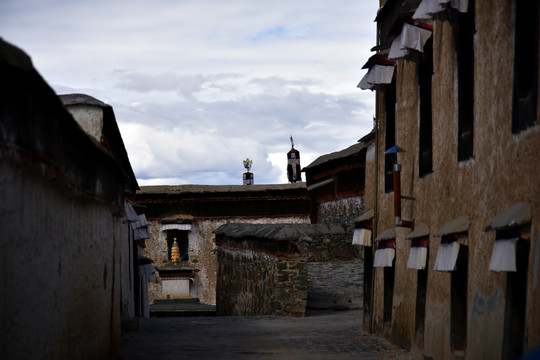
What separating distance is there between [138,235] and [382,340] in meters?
9.37

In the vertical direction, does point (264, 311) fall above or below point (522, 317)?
below

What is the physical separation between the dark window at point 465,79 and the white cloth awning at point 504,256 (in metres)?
2.08

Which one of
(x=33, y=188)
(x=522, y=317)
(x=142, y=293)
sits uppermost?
(x=33, y=188)

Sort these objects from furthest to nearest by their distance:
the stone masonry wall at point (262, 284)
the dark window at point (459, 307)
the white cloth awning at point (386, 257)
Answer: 1. the stone masonry wall at point (262, 284)
2. the white cloth awning at point (386, 257)
3. the dark window at point (459, 307)

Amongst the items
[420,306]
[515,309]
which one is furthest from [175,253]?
[515,309]

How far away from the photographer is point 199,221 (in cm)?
4012

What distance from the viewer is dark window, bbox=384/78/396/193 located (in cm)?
1512

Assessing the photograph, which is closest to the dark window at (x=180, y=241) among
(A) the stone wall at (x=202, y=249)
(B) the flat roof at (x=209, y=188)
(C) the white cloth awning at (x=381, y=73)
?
(A) the stone wall at (x=202, y=249)

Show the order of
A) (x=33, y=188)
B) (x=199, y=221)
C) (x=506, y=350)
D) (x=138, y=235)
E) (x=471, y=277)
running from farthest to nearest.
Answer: (x=199, y=221) → (x=138, y=235) → (x=471, y=277) → (x=506, y=350) → (x=33, y=188)

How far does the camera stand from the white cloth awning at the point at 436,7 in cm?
959

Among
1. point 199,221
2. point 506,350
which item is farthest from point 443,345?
point 199,221

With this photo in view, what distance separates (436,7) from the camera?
990cm

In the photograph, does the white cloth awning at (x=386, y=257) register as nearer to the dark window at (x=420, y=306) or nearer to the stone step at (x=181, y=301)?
the dark window at (x=420, y=306)

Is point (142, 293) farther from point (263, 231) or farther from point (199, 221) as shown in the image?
point (199, 221)
